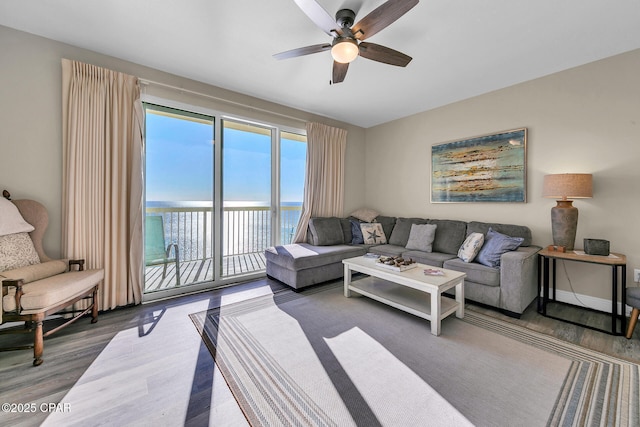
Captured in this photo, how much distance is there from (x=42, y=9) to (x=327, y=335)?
140 inches

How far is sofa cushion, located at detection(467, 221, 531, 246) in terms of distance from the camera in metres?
2.98

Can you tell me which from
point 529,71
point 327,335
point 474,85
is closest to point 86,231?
point 327,335

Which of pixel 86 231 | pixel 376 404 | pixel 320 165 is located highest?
pixel 320 165

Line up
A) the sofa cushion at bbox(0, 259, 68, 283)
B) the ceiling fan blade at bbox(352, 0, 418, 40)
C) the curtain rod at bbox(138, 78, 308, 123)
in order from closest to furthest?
the ceiling fan blade at bbox(352, 0, 418, 40) < the sofa cushion at bbox(0, 259, 68, 283) < the curtain rod at bbox(138, 78, 308, 123)

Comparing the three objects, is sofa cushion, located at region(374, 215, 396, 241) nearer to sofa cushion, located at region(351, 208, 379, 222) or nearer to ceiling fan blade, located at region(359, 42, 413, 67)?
sofa cushion, located at region(351, 208, 379, 222)

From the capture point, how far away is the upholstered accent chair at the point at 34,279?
173 centimetres

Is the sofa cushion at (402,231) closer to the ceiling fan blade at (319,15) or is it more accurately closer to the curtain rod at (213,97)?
the curtain rod at (213,97)

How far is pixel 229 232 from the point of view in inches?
160

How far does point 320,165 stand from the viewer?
4.30 metres

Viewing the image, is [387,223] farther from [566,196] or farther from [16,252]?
[16,252]

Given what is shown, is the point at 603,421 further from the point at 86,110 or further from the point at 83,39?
the point at 83,39

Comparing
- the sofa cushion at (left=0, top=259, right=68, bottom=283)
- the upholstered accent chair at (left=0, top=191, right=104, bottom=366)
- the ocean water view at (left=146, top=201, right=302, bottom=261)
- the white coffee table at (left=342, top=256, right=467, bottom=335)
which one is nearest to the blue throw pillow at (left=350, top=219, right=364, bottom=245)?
the ocean water view at (left=146, top=201, right=302, bottom=261)

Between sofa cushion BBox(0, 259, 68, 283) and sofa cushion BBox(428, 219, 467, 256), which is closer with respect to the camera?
sofa cushion BBox(0, 259, 68, 283)

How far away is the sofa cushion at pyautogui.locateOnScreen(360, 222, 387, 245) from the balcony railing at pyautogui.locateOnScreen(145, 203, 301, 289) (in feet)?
3.88
